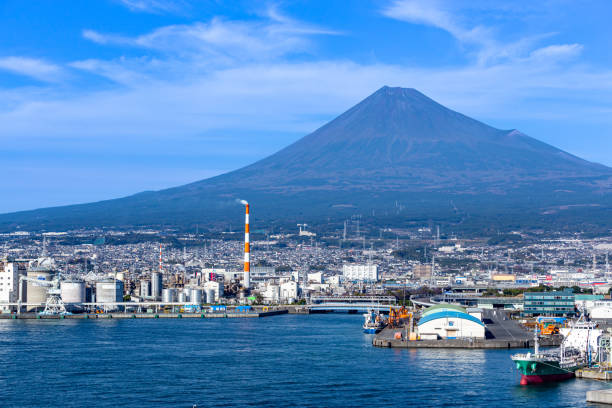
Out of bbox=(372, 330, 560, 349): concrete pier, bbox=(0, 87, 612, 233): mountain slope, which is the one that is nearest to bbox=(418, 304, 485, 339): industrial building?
bbox=(372, 330, 560, 349): concrete pier

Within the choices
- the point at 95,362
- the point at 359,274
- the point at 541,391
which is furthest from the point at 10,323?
the point at 359,274

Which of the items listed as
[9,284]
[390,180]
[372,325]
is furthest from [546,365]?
[390,180]

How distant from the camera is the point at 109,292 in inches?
1660

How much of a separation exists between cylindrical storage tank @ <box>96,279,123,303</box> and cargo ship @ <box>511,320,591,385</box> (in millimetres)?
26102

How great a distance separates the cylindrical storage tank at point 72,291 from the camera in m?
40.9

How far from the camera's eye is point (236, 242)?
86375 mm

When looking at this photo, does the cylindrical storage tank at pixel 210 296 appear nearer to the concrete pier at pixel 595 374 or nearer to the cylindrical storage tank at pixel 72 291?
the cylindrical storage tank at pixel 72 291

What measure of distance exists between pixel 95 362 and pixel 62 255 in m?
56.1

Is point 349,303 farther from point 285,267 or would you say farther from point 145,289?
point 285,267

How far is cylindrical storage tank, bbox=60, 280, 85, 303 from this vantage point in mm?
40906

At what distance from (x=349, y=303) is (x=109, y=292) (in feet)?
38.2

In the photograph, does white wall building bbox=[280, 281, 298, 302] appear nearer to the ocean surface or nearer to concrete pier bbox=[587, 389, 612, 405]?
the ocean surface

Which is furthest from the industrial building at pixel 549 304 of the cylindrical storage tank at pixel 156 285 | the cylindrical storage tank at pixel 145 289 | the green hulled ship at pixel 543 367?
Result: the cylindrical storage tank at pixel 145 289

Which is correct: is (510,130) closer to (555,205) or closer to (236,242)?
(555,205)
